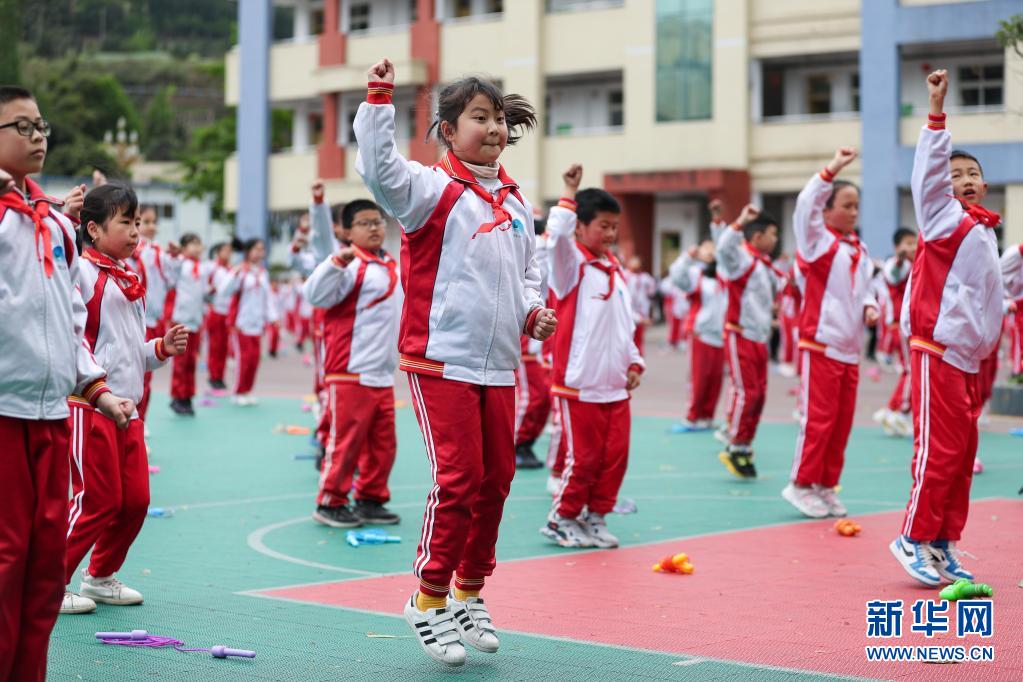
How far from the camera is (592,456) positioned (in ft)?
28.2

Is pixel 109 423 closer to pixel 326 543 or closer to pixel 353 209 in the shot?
pixel 326 543

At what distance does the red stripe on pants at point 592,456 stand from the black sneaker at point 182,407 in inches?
396

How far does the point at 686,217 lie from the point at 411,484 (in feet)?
96.1

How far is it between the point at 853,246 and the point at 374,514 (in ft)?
11.7

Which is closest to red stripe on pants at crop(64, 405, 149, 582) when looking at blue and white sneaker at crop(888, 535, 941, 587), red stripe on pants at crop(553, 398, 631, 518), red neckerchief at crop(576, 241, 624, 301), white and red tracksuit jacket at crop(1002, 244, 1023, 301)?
red stripe on pants at crop(553, 398, 631, 518)

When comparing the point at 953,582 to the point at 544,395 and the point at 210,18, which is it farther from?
the point at 210,18

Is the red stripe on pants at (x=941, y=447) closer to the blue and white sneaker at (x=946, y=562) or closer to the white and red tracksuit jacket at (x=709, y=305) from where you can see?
the blue and white sneaker at (x=946, y=562)

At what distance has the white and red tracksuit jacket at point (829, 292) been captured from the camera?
9.60 meters

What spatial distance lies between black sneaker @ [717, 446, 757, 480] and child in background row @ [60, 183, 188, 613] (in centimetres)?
603

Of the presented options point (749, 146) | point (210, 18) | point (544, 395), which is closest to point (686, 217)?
point (749, 146)

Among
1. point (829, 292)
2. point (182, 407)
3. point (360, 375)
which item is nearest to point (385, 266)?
point (360, 375)

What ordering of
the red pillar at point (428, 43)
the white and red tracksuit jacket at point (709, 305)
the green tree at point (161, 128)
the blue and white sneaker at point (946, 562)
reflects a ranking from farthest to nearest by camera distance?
the green tree at point (161, 128) → the red pillar at point (428, 43) → the white and red tracksuit jacket at point (709, 305) → the blue and white sneaker at point (946, 562)

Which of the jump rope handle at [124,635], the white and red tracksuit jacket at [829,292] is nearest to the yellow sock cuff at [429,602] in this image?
the jump rope handle at [124,635]

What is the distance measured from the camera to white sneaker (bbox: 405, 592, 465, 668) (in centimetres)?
558
